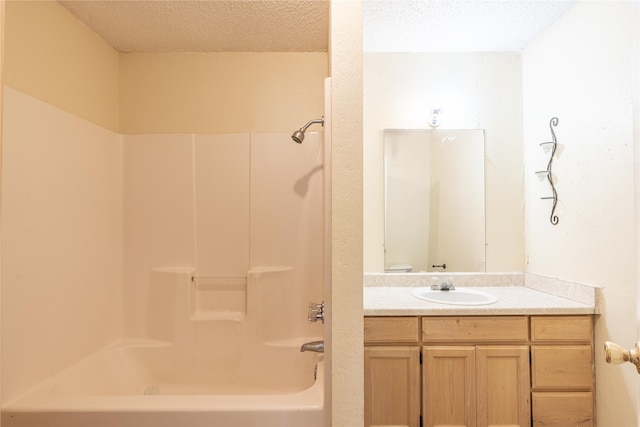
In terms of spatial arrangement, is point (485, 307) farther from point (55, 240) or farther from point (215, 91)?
point (55, 240)

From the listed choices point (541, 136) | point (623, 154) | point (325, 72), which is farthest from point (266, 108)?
point (623, 154)

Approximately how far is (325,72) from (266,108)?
46 cm

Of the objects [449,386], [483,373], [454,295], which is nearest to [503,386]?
[483,373]

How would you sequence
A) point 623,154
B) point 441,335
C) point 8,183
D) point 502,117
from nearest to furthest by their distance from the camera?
point 8,183 < point 623,154 < point 441,335 < point 502,117

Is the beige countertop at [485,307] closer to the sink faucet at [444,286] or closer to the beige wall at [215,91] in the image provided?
the sink faucet at [444,286]

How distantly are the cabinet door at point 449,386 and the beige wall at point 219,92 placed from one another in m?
1.60

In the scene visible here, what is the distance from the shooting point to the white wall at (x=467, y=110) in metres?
2.31

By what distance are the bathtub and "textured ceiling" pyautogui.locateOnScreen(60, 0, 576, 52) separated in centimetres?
188

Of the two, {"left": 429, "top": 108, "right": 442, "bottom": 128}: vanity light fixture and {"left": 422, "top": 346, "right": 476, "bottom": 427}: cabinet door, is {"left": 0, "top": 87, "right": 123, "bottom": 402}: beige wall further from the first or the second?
{"left": 429, "top": 108, "right": 442, "bottom": 128}: vanity light fixture

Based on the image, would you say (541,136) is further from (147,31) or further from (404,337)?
(147,31)

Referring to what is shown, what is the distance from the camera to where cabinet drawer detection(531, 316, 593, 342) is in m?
1.72

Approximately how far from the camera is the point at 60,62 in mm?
1705

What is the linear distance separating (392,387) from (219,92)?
2.05m

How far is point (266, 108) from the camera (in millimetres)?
2203
